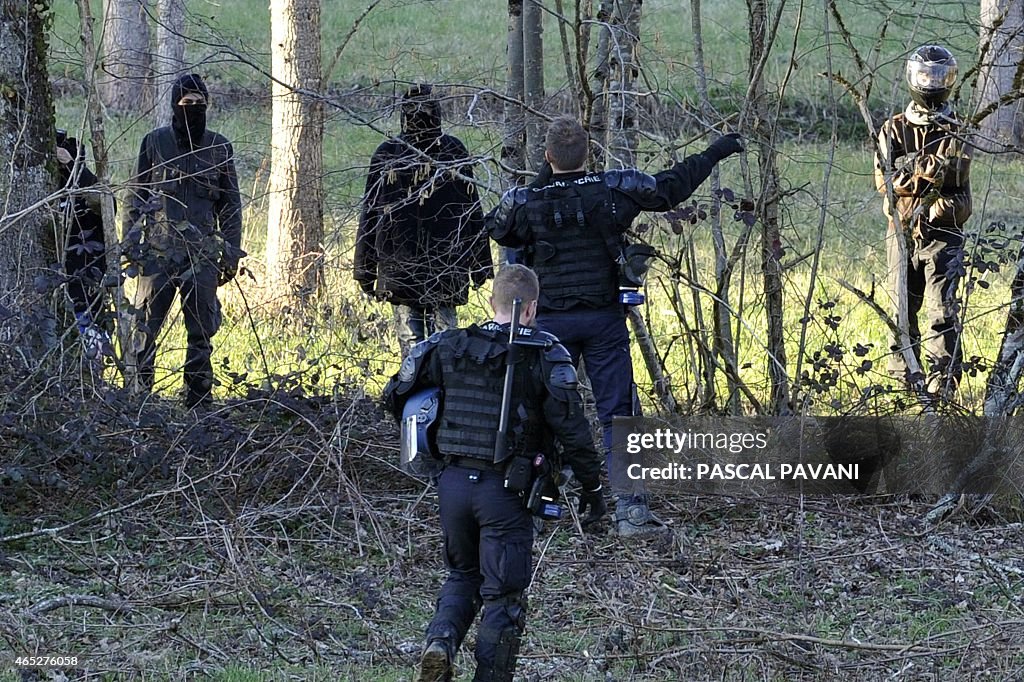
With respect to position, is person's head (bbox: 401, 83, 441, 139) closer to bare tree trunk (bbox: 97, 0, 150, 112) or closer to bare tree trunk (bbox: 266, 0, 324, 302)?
bare tree trunk (bbox: 266, 0, 324, 302)

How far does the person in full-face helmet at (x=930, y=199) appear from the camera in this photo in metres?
7.30

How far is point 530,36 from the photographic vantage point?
8.09m

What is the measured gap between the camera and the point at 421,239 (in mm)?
8344

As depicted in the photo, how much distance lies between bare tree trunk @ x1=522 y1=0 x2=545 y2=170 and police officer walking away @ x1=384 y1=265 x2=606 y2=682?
333 centimetres

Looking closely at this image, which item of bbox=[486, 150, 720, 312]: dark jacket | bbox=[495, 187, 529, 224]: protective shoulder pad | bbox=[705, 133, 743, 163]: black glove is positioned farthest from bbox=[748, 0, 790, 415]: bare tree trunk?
bbox=[495, 187, 529, 224]: protective shoulder pad

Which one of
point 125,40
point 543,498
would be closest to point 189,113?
point 543,498

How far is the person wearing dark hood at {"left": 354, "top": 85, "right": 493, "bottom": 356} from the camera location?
25.2 ft

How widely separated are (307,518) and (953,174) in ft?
14.0

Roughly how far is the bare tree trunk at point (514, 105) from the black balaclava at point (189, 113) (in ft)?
Answer: 5.98

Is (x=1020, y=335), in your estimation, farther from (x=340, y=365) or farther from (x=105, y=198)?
(x=105, y=198)

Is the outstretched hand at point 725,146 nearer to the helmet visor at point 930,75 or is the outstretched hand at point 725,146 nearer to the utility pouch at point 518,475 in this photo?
the helmet visor at point 930,75

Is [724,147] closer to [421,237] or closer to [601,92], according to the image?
[601,92]

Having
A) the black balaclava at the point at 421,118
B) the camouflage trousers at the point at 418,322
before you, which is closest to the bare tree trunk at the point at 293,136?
the camouflage trousers at the point at 418,322

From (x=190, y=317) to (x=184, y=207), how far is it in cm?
93
